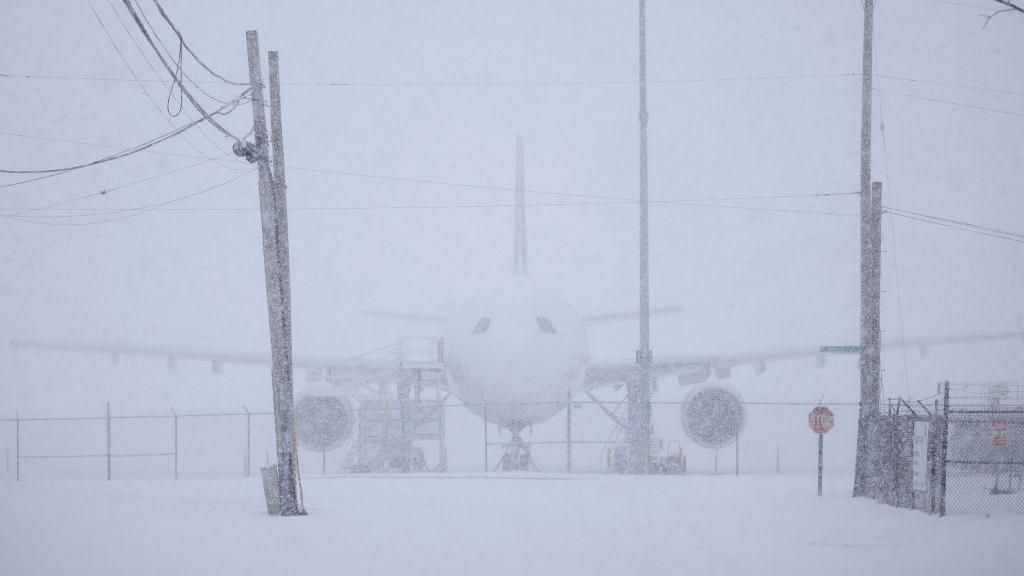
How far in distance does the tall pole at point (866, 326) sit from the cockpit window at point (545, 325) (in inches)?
311

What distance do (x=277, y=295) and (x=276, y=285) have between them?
14 cm

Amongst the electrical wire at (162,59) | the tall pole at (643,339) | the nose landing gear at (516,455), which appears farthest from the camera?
the nose landing gear at (516,455)

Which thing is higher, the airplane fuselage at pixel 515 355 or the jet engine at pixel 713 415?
the airplane fuselage at pixel 515 355

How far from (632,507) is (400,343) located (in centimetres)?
1224

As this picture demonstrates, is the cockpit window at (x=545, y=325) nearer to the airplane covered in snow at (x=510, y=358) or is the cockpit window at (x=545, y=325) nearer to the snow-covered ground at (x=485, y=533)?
the airplane covered in snow at (x=510, y=358)

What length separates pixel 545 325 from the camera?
24234mm

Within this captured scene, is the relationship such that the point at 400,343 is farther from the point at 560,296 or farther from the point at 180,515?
the point at 180,515

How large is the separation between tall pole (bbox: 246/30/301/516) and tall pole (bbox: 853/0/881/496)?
361 inches

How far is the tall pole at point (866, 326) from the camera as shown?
1769cm

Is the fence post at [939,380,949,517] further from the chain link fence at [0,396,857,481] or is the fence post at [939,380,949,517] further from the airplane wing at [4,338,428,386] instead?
the airplane wing at [4,338,428,386]

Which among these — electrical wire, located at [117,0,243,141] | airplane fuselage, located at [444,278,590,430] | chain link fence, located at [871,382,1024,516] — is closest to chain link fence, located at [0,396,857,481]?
airplane fuselage, located at [444,278,590,430]

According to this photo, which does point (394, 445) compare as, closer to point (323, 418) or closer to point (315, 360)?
point (323, 418)

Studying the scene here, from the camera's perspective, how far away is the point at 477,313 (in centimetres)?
2466

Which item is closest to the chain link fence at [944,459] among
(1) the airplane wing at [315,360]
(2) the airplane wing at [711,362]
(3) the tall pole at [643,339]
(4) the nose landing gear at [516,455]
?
(2) the airplane wing at [711,362]
